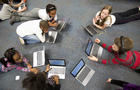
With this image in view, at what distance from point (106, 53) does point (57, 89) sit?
957mm

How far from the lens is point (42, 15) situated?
202cm

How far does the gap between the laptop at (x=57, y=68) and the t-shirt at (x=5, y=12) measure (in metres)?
1.47

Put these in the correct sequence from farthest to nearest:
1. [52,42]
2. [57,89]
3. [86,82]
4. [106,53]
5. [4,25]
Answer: [4,25] → [52,42] → [106,53] → [86,82] → [57,89]

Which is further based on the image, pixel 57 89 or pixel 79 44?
pixel 79 44

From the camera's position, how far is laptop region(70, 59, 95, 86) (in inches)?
63.8

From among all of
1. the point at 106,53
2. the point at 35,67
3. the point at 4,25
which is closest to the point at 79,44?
the point at 106,53

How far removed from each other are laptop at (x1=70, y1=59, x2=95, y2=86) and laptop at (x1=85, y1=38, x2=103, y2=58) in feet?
0.68

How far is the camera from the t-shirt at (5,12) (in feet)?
7.39

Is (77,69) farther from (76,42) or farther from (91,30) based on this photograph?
(91,30)

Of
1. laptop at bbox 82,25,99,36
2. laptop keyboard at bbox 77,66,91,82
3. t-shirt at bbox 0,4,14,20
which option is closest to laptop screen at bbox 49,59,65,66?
laptop keyboard at bbox 77,66,91,82

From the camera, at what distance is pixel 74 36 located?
2.07 m

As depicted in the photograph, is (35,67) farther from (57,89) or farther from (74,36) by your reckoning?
(74,36)

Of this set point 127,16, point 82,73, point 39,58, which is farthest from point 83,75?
point 127,16

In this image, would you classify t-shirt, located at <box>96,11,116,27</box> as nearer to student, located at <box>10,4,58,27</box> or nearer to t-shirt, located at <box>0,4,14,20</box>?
student, located at <box>10,4,58,27</box>
